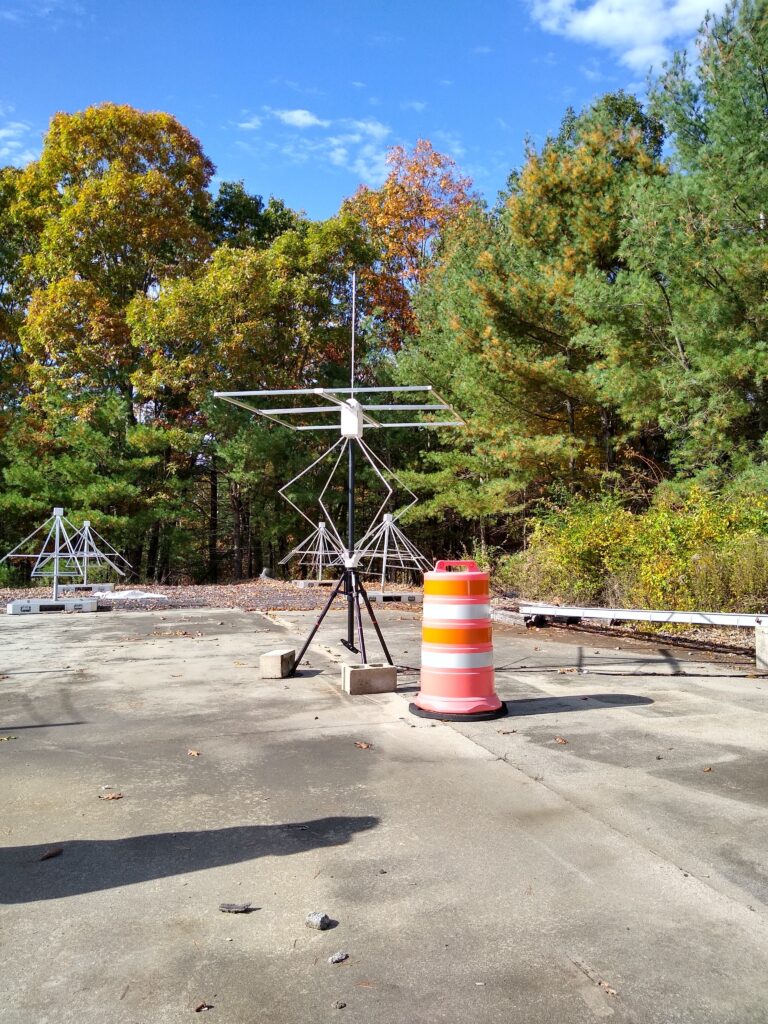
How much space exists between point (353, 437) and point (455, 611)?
224 centimetres

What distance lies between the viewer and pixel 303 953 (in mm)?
2656

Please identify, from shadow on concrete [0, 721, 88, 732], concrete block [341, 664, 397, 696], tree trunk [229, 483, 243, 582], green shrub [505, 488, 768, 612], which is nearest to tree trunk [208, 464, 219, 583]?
tree trunk [229, 483, 243, 582]

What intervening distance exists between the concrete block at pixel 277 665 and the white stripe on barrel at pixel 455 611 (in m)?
2.15

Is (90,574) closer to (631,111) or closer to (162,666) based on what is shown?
(162,666)

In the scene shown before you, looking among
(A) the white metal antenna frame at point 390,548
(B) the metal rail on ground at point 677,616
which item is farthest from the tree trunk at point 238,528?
(B) the metal rail on ground at point 677,616

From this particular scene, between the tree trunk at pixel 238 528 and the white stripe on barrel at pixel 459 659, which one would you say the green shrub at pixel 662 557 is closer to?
the white stripe on barrel at pixel 459 659

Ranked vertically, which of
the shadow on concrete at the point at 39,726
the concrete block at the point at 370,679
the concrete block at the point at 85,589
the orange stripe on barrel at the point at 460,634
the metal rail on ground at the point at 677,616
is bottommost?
the shadow on concrete at the point at 39,726

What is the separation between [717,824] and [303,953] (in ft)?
7.27

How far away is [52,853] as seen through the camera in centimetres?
347

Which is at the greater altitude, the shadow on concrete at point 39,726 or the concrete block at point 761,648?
the concrete block at point 761,648

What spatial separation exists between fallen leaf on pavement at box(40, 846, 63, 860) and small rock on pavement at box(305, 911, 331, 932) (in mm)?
1328

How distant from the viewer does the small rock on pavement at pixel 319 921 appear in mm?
2814

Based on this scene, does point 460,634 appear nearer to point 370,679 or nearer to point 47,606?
point 370,679

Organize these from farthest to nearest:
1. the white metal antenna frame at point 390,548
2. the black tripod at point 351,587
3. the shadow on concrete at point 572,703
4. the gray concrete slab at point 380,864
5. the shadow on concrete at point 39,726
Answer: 1. the white metal antenna frame at point 390,548
2. the black tripod at point 351,587
3. the shadow on concrete at point 572,703
4. the shadow on concrete at point 39,726
5. the gray concrete slab at point 380,864
